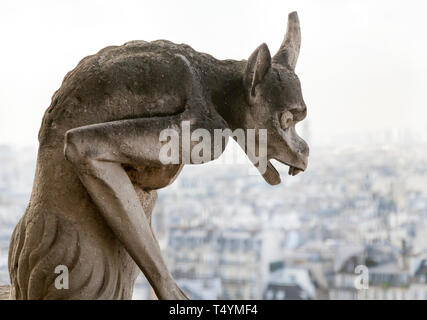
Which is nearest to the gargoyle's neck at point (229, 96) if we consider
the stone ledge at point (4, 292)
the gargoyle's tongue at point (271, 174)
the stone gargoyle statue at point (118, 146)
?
the stone gargoyle statue at point (118, 146)

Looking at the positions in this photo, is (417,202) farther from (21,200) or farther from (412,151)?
(21,200)

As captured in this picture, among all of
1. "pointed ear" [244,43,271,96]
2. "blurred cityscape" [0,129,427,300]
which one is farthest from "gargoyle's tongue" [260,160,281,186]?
"blurred cityscape" [0,129,427,300]

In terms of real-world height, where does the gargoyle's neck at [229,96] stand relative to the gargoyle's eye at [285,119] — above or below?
above

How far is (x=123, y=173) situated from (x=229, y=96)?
0.46 metres

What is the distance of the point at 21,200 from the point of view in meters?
3.87

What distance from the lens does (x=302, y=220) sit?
15.0 feet

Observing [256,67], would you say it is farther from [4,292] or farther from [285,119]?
[4,292]

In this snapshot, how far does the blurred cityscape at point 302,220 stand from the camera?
157 inches

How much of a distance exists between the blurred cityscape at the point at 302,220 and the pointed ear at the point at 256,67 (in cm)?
168

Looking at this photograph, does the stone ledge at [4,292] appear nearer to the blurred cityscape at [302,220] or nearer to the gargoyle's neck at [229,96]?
the blurred cityscape at [302,220]

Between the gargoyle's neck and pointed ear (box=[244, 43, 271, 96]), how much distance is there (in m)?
0.04

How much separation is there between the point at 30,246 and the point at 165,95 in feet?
2.13

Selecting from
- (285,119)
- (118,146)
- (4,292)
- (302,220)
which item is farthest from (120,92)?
(302,220)
